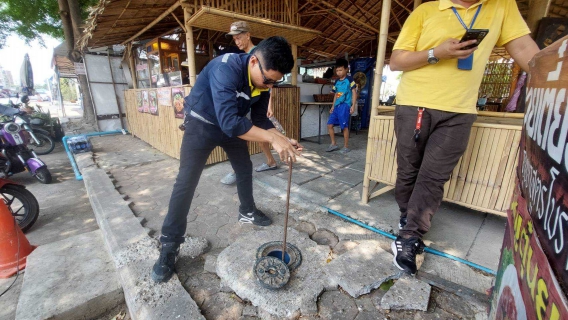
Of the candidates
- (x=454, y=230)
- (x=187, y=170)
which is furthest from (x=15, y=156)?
(x=454, y=230)

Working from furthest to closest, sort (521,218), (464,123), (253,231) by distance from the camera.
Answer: (253,231) < (464,123) < (521,218)

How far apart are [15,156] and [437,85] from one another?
6431 mm

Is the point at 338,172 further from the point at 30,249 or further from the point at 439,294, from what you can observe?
the point at 30,249

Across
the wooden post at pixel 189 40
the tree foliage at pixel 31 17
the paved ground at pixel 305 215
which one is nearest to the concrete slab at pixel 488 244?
the paved ground at pixel 305 215

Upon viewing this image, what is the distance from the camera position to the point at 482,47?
167 cm

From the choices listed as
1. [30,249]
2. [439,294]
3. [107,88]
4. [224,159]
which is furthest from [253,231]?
[107,88]

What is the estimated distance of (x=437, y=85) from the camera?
1.76 metres

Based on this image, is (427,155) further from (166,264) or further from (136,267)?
(136,267)

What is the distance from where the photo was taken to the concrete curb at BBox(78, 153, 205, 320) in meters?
1.60

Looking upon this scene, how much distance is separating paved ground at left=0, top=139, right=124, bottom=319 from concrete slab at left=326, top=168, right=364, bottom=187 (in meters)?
2.98

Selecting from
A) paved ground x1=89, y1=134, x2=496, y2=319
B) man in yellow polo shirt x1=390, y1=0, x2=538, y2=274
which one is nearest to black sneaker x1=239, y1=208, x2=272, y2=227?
paved ground x1=89, y1=134, x2=496, y2=319

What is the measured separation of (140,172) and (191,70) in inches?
82.1

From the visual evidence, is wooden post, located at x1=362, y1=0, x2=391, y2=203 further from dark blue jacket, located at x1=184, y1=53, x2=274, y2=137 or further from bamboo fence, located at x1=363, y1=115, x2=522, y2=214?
dark blue jacket, located at x1=184, y1=53, x2=274, y2=137

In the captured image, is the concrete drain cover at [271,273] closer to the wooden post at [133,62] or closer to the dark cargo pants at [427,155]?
the dark cargo pants at [427,155]
